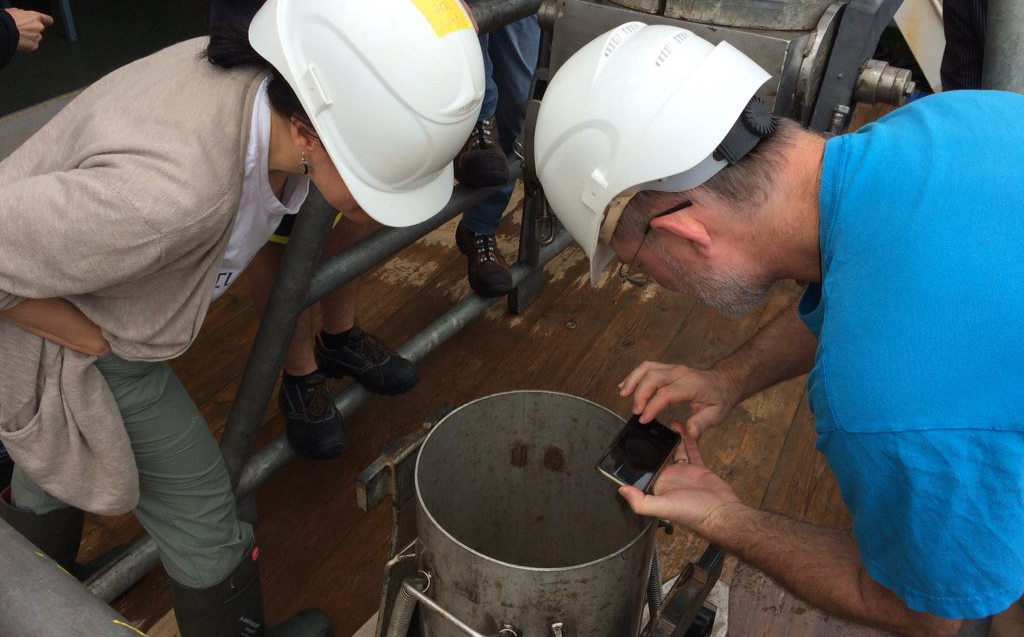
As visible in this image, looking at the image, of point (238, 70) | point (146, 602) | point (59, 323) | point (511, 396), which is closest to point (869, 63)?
point (511, 396)

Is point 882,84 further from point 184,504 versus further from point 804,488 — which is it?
point 184,504

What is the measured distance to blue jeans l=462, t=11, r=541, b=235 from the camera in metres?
2.56

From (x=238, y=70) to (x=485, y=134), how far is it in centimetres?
117

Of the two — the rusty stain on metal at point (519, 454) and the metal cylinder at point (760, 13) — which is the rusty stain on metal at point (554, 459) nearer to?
the rusty stain on metal at point (519, 454)

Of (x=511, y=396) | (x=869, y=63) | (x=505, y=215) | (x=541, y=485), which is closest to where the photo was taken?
(x=511, y=396)

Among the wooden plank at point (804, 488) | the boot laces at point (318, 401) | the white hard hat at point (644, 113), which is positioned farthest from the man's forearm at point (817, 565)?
the boot laces at point (318, 401)

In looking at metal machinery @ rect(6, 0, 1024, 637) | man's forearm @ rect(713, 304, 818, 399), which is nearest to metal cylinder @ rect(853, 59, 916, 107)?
metal machinery @ rect(6, 0, 1024, 637)

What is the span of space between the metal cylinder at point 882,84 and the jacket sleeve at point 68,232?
1551 mm

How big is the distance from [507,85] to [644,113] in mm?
1567

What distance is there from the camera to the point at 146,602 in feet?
6.12

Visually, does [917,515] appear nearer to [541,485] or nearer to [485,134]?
[541,485]

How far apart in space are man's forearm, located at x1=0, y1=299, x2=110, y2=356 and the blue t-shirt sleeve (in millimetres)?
1076

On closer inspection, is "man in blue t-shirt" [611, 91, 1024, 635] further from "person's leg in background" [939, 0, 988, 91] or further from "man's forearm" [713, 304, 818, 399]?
"person's leg in background" [939, 0, 988, 91]

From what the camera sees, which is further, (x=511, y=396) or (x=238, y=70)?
(x=511, y=396)
